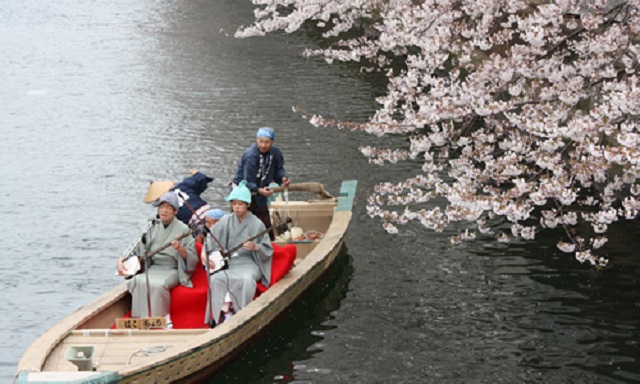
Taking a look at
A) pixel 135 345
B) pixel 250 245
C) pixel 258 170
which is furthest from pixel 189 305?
pixel 258 170

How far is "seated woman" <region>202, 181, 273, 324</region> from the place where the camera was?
1179 centimetres

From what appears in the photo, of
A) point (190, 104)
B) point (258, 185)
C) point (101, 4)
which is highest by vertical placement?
point (101, 4)

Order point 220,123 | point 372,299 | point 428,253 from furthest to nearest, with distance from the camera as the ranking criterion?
point 220,123
point 428,253
point 372,299

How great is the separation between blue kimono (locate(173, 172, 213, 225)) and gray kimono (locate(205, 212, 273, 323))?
46.0 inches

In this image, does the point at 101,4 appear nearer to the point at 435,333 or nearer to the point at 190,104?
the point at 190,104

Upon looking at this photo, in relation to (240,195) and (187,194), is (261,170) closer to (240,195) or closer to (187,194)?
(187,194)

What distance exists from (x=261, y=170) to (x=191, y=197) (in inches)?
40.8

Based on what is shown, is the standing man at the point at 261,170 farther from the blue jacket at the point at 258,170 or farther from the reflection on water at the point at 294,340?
the reflection on water at the point at 294,340

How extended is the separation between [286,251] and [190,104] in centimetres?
1386

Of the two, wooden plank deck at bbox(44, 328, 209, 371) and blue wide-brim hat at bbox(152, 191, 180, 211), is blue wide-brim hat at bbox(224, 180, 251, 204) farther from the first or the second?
wooden plank deck at bbox(44, 328, 209, 371)

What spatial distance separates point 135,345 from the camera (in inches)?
423

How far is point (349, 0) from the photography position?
62.7 feet

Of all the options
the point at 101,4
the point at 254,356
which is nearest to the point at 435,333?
the point at 254,356

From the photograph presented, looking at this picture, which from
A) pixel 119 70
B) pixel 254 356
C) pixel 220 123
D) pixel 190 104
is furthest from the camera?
pixel 119 70
